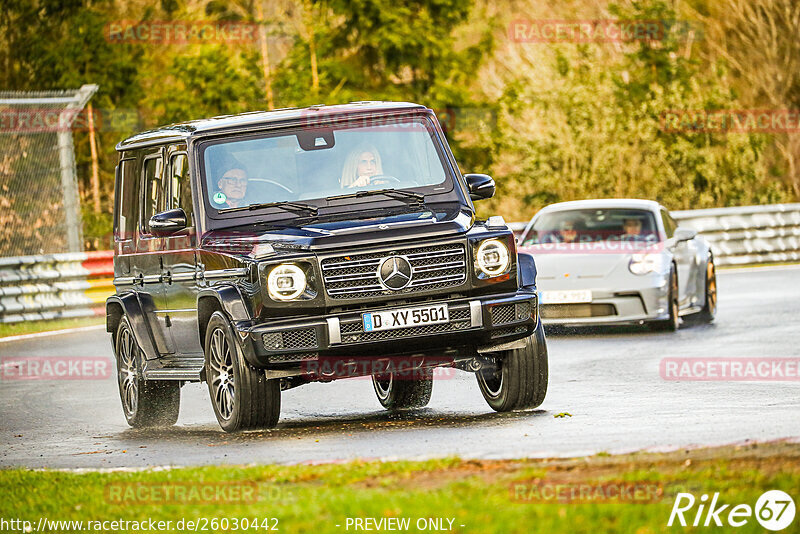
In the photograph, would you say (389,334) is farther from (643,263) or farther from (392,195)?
(643,263)

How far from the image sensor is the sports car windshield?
17297 mm

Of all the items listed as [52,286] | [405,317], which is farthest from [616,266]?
[52,286]

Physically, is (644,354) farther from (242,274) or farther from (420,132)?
(242,274)

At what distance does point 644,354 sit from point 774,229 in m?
14.0

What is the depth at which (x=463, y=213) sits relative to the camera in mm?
9953

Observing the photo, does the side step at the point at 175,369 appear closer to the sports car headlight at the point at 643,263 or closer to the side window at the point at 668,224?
the sports car headlight at the point at 643,263

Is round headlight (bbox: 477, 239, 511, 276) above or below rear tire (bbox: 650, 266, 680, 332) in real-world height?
above

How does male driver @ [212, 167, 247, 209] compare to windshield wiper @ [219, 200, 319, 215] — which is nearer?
windshield wiper @ [219, 200, 319, 215]

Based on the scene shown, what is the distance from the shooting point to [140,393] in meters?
11.2

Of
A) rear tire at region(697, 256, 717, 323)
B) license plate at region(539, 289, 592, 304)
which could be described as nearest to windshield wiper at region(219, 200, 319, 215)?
license plate at region(539, 289, 592, 304)

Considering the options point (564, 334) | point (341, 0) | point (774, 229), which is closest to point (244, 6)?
point (341, 0)

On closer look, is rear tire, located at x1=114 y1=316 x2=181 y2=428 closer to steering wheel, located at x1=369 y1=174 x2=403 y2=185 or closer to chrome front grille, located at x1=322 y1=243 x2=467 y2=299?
steering wheel, located at x1=369 y1=174 x2=403 y2=185

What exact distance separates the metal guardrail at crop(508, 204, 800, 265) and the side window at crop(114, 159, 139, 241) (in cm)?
1595

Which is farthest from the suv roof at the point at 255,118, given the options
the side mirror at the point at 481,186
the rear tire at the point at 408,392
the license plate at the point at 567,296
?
the license plate at the point at 567,296
